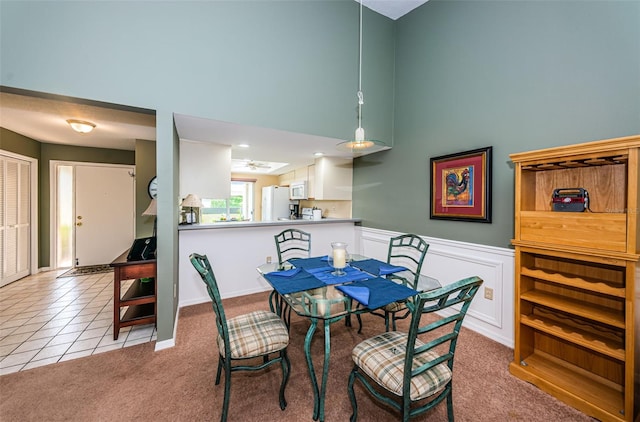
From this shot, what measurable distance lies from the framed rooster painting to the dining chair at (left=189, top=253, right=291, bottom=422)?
2.13 meters

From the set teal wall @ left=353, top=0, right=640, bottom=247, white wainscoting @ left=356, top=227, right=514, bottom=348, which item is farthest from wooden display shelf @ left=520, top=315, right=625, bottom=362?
teal wall @ left=353, top=0, right=640, bottom=247

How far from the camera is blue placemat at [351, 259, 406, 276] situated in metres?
2.04

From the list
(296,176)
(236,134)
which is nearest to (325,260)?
(236,134)

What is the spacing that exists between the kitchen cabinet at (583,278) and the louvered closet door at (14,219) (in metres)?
6.20

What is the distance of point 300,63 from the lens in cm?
278

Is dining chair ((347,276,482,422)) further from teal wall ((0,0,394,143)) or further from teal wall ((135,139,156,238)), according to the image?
teal wall ((135,139,156,238))

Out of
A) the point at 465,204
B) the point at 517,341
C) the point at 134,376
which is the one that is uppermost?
the point at 465,204

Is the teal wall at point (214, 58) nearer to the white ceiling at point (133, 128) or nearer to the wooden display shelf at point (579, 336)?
the white ceiling at point (133, 128)

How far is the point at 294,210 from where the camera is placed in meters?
6.13

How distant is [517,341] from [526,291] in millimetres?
387

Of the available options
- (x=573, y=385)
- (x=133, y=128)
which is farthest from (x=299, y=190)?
(x=573, y=385)

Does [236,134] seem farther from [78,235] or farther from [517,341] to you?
[78,235]

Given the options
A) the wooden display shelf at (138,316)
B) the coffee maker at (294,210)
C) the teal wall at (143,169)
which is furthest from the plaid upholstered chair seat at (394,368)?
the coffee maker at (294,210)

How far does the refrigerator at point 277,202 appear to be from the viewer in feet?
19.6
